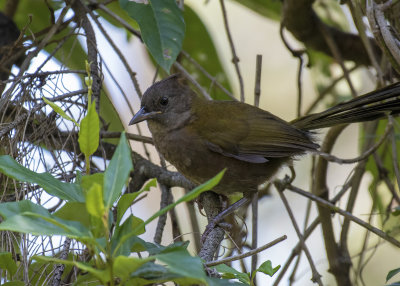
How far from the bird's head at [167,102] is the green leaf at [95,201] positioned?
1.85 meters

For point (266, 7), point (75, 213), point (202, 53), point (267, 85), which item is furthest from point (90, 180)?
point (267, 85)

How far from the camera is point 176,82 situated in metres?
3.46

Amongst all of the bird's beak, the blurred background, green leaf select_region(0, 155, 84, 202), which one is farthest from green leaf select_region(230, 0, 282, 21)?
green leaf select_region(0, 155, 84, 202)

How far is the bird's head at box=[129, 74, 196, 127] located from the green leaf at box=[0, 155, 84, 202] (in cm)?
162

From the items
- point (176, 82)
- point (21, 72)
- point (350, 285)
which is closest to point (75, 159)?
point (21, 72)

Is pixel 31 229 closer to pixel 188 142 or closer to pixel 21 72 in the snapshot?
pixel 21 72

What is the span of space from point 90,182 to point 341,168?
5417mm

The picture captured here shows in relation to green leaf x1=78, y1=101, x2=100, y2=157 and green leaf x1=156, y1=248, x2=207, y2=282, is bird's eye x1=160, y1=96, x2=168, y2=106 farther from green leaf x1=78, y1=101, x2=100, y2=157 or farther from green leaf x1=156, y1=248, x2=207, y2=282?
green leaf x1=156, y1=248, x2=207, y2=282

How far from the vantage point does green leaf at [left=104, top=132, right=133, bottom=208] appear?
147 centimetres

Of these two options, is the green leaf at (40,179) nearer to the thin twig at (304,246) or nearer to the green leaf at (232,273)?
the green leaf at (232,273)

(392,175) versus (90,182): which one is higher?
(392,175)

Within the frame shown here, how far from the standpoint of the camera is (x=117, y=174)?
1492 mm

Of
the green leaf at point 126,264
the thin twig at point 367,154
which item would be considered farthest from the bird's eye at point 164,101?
the green leaf at point 126,264

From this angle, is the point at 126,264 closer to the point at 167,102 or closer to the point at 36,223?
the point at 36,223
